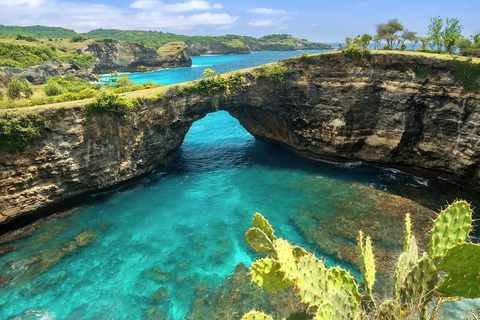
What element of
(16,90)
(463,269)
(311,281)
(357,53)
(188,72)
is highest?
(357,53)

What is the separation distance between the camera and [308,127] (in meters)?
34.4

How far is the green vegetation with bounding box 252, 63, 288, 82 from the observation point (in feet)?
107

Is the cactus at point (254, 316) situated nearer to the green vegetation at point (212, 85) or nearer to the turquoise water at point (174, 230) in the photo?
the turquoise water at point (174, 230)

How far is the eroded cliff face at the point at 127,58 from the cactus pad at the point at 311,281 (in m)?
116

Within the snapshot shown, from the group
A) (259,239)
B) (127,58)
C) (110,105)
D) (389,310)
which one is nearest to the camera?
(389,310)

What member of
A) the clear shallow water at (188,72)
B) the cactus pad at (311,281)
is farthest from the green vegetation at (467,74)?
the clear shallow water at (188,72)

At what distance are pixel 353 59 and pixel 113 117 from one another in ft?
88.2

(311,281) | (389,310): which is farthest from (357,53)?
(311,281)

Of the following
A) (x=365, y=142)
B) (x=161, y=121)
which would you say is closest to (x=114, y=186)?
(x=161, y=121)

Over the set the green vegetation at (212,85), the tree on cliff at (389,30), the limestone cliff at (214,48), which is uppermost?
the limestone cliff at (214,48)

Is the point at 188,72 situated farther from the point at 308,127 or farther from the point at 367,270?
the point at 367,270

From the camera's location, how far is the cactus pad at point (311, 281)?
661 cm

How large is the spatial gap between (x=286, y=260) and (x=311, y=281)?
829 millimetres

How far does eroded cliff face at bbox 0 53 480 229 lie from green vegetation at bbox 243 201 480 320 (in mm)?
24027
